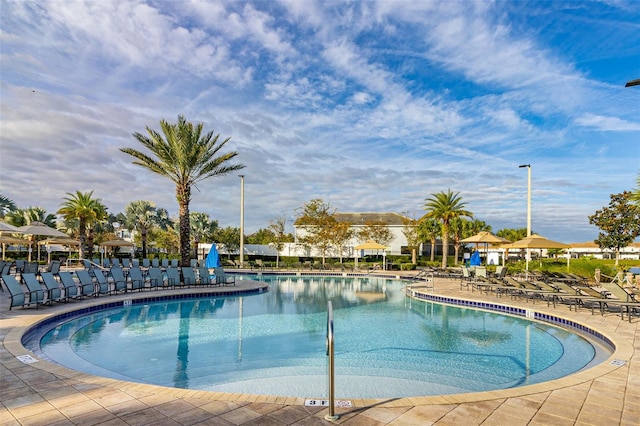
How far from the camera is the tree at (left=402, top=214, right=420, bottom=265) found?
3828cm

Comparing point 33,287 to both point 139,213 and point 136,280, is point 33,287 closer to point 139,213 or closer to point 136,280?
point 136,280

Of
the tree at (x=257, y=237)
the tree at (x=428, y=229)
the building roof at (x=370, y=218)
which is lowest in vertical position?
the tree at (x=257, y=237)

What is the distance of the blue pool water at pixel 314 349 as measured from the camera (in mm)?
6270

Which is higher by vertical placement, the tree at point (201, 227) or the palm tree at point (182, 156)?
the palm tree at point (182, 156)

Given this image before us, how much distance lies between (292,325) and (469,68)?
1324 cm

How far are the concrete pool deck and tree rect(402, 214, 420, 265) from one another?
33.6m

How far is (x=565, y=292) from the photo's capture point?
469 inches

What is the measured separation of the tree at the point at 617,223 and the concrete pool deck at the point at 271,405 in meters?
35.4

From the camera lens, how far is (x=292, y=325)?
34.5ft

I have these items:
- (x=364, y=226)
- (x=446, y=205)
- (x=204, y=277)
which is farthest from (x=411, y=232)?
(x=204, y=277)

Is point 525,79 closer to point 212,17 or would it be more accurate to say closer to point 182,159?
point 212,17

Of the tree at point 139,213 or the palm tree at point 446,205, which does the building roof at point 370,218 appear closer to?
the palm tree at point 446,205

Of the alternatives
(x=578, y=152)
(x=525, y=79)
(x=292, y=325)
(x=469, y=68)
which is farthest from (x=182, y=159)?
(x=578, y=152)

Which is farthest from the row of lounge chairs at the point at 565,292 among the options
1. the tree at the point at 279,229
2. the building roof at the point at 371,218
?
the building roof at the point at 371,218
